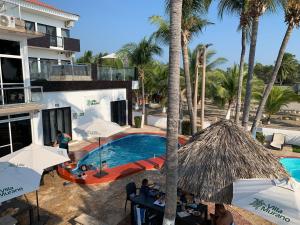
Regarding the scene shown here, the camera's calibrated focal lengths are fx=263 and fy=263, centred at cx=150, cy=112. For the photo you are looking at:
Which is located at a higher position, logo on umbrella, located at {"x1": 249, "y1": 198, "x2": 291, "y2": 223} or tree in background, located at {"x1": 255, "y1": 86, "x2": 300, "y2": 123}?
tree in background, located at {"x1": 255, "y1": 86, "x2": 300, "y2": 123}

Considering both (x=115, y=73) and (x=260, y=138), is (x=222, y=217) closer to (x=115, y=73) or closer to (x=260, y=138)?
(x=260, y=138)

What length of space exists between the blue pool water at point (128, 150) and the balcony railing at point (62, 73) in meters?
6.09

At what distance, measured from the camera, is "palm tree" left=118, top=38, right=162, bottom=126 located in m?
25.7

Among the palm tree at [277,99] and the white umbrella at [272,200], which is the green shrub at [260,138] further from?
the white umbrella at [272,200]

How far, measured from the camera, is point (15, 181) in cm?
776

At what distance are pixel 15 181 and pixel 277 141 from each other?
18.7 m

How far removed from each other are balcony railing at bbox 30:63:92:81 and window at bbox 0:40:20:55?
165 inches

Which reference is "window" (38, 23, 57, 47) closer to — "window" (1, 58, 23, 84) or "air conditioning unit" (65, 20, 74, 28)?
"air conditioning unit" (65, 20, 74, 28)

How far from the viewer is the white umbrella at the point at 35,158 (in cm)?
877

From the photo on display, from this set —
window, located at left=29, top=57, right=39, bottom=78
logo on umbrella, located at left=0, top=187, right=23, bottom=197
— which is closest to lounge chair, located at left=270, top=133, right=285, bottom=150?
logo on umbrella, located at left=0, top=187, right=23, bottom=197

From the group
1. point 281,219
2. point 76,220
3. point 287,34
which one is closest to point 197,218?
point 281,219

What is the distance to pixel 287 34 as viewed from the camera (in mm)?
13734

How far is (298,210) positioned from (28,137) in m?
14.5

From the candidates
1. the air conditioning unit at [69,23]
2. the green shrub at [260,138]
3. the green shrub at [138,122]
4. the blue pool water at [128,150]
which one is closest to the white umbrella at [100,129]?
the blue pool water at [128,150]
